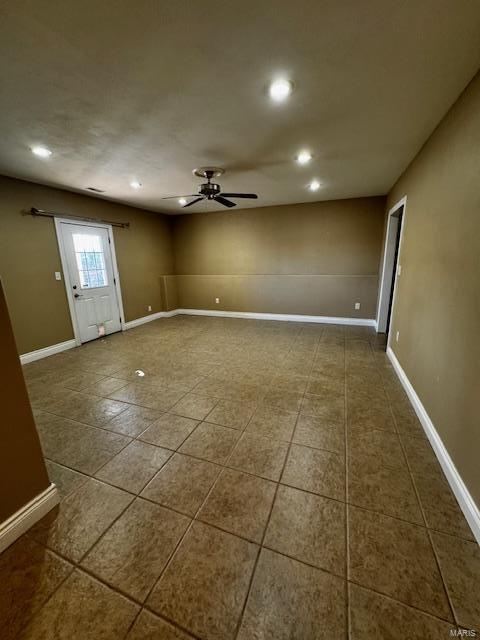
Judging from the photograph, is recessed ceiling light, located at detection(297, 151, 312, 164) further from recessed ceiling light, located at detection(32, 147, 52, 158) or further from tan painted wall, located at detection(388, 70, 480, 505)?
recessed ceiling light, located at detection(32, 147, 52, 158)

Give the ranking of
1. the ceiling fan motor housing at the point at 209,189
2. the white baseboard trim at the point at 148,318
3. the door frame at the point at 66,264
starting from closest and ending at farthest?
the ceiling fan motor housing at the point at 209,189, the door frame at the point at 66,264, the white baseboard trim at the point at 148,318

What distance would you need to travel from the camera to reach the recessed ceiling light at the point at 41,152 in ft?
8.43

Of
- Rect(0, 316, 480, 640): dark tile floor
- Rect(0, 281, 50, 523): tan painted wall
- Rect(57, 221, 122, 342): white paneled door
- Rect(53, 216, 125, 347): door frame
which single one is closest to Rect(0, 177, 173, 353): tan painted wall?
Rect(53, 216, 125, 347): door frame

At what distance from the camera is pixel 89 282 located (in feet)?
15.1

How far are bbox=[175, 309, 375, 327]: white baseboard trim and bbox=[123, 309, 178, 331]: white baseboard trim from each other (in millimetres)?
228

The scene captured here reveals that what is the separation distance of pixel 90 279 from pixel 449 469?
5.29m

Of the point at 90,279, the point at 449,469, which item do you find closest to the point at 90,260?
the point at 90,279

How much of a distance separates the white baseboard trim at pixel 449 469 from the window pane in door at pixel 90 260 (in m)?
5.05

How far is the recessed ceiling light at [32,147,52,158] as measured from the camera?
→ 257 centimetres

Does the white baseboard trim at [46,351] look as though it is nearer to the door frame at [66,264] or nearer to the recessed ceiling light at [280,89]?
the door frame at [66,264]

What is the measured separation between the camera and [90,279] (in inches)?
182

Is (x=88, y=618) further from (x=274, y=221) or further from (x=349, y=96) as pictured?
(x=274, y=221)

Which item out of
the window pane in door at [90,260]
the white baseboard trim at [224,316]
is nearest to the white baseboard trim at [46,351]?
the white baseboard trim at [224,316]

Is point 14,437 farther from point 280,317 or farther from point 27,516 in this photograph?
point 280,317
